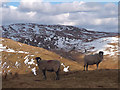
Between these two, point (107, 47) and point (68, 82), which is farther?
point (107, 47)

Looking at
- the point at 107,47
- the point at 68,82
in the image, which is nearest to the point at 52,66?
the point at 68,82

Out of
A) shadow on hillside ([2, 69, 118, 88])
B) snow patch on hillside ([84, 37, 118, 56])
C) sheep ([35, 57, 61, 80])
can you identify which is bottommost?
snow patch on hillside ([84, 37, 118, 56])

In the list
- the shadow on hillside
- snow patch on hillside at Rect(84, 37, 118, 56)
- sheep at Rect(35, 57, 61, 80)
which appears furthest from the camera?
snow patch on hillside at Rect(84, 37, 118, 56)

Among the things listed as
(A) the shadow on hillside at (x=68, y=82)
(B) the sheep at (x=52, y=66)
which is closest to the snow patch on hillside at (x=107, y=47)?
(A) the shadow on hillside at (x=68, y=82)

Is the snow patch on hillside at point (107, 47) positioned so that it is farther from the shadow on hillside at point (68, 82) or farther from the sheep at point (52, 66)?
the sheep at point (52, 66)

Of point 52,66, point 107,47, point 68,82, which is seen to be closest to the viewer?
point 68,82

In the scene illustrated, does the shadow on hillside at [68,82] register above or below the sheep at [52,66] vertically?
below

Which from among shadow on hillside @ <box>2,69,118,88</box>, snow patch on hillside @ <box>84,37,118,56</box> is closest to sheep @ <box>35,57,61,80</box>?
shadow on hillside @ <box>2,69,118,88</box>

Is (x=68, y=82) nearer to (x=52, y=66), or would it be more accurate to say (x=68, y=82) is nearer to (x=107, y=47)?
(x=52, y=66)

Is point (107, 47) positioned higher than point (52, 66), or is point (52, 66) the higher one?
point (52, 66)

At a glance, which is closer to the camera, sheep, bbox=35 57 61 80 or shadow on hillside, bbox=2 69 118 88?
shadow on hillside, bbox=2 69 118 88

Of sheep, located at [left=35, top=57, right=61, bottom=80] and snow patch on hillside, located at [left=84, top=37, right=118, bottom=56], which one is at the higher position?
sheep, located at [left=35, top=57, right=61, bottom=80]

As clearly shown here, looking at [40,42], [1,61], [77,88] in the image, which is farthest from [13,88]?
[40,42]

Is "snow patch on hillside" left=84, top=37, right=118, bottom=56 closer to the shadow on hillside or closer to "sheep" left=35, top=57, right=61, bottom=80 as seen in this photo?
the shadow on hillside
